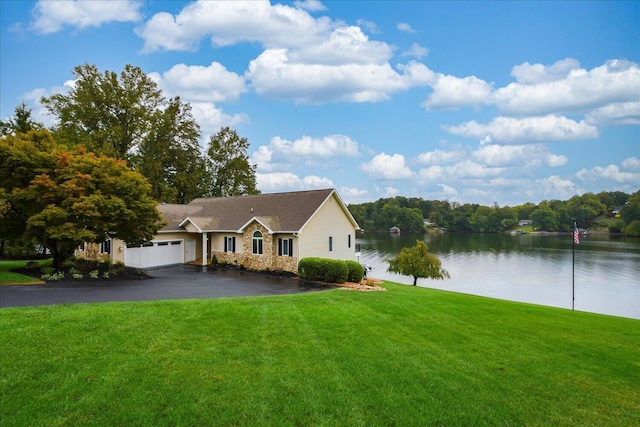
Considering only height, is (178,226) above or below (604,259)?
above

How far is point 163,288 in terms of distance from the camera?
17.5m

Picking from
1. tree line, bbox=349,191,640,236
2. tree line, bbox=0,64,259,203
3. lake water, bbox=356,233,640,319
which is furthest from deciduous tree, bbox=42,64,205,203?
tree line, bbox=349,191,640,236

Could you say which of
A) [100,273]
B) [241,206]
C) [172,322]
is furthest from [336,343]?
[241,206]

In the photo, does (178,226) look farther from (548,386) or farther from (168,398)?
(548,386)

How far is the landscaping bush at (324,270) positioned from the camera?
2077 centimetres

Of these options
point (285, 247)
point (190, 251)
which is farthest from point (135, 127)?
point (285, 247)

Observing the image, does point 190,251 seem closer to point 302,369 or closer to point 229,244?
point 229,244

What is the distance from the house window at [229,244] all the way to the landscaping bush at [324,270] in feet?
22.1

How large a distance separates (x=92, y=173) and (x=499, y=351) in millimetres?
20680

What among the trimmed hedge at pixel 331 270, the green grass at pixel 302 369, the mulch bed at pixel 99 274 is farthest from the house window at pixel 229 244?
the green grass at pixel 302 369

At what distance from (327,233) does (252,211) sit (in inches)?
242

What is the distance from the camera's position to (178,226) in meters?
29.0

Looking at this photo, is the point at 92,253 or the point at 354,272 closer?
the point at 354,272

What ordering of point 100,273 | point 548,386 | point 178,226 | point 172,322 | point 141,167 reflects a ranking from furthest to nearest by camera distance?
point 141,167, point 178,226, point 100,273, point 172,322, point 548,386
